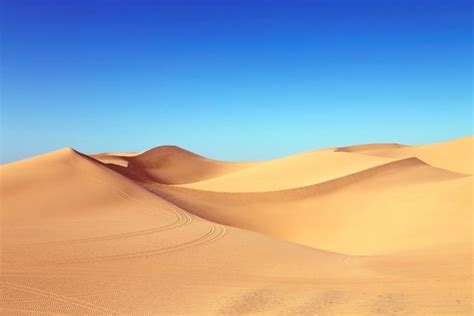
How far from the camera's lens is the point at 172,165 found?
41.4 meters

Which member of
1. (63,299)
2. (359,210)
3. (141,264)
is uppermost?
(359,210)

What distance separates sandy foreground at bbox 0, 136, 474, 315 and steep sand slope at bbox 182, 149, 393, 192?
1624 mm

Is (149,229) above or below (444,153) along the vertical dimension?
below

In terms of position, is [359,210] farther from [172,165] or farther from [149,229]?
[172,165]

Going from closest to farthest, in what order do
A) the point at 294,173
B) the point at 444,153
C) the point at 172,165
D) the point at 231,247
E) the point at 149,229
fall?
1. the point at 231,247
2. the point at 149,229
3. the point at 294,173
4. the point at 444,153
5. the point at 172,165

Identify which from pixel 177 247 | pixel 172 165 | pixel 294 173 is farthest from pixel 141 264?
pixel 172 165

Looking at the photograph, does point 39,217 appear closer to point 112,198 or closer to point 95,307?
point 112,198

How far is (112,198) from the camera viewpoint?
13.8m

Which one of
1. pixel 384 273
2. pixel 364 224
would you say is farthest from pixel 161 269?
pixel 364 224

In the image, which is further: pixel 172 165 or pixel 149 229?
pixel 172 165

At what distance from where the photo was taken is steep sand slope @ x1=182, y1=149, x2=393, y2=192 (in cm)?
2244

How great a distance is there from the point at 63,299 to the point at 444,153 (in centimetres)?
3983

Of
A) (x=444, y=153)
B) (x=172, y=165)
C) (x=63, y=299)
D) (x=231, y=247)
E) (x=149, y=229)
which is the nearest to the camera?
(x=63, y=299)

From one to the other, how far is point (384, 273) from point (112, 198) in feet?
29.4
